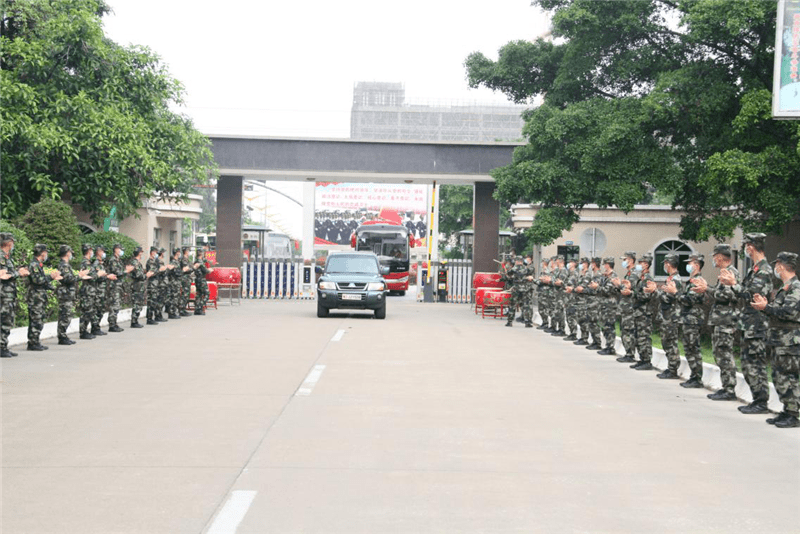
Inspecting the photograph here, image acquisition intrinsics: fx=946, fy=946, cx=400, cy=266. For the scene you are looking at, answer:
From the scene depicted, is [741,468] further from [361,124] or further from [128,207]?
[361,124]

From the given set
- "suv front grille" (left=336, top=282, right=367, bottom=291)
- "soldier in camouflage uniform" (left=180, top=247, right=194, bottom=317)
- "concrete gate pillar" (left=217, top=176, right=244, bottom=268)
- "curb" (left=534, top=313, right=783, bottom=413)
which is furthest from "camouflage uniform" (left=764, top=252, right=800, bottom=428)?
"concrete gate pillar" (left=217, top=176, right=244, bottom=268)

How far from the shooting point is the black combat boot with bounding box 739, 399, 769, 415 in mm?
10648

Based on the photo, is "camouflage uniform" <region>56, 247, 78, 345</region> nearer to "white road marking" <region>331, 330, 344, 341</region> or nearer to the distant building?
"white road marking" <region>331, 330, 344, 341</region>

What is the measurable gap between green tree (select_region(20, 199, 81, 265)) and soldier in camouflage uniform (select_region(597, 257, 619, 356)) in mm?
13122

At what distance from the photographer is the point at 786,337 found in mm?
9719

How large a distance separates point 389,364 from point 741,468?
24.3 ft

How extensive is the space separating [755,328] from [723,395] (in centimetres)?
167

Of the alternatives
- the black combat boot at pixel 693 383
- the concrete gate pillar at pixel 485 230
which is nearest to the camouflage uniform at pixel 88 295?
the black combat boot at pixel 693 383

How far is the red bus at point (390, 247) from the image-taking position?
144 ft

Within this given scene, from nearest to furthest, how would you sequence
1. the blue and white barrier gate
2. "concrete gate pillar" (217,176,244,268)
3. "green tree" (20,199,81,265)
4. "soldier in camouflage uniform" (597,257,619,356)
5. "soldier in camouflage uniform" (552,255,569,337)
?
"soldier in camouflage uniform" (597,257,619,356) → "soldier in camouflage uniform" (552,255,569,337) → "green tree" (20,199,81,265) → "concrete gate pillar" (217,176,244,268) → the blue and white barrier gate

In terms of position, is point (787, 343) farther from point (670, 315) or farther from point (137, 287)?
point (137, 287)

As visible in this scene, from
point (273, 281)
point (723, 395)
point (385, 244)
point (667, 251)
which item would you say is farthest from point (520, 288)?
point (385, 244)

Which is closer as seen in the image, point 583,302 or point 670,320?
point 670,320

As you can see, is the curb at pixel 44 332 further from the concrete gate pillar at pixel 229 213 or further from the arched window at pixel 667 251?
the arched window at pixel 667 251
